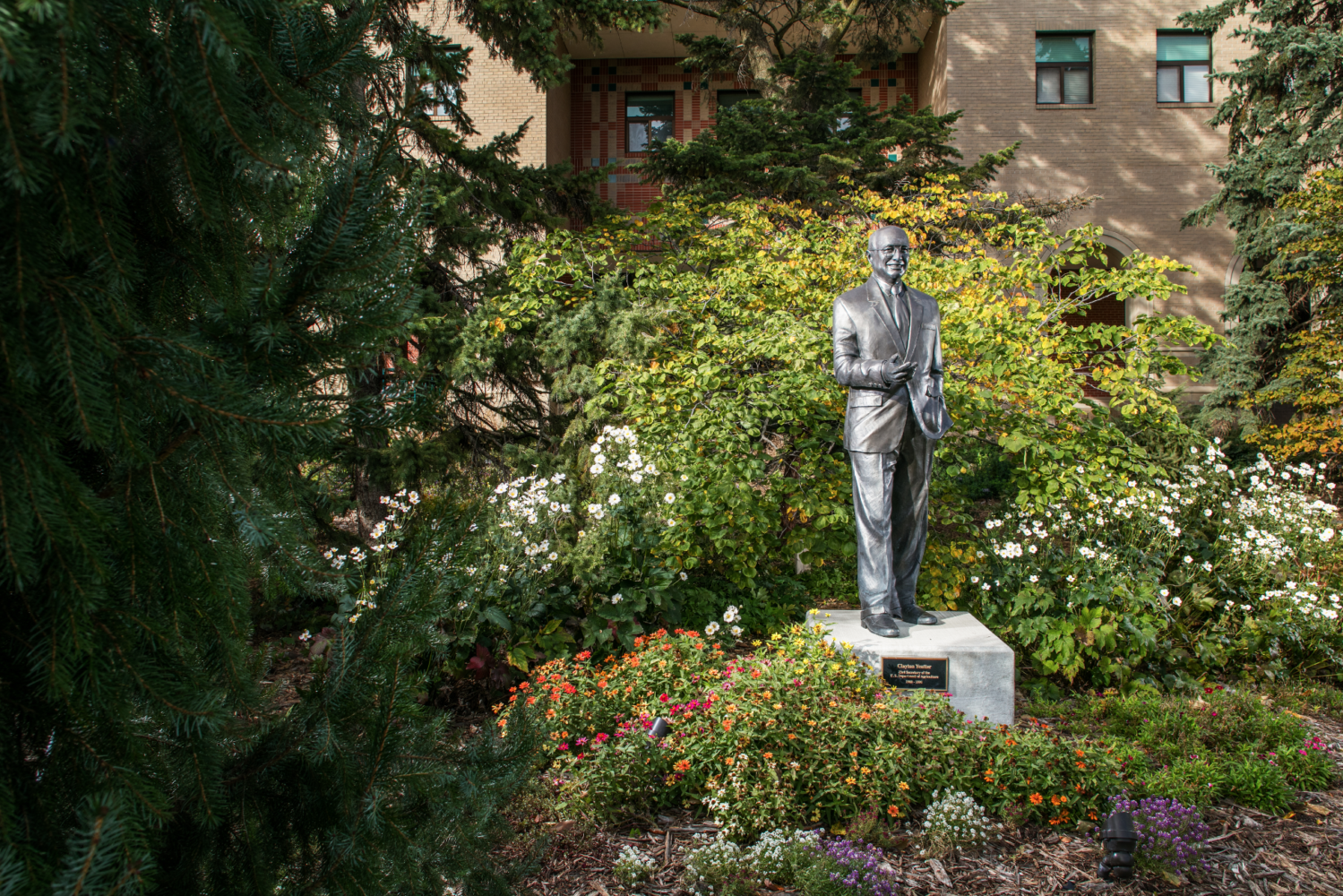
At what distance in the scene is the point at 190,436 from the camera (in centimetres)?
121

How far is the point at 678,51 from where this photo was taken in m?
19.7

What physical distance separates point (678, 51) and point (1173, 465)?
50.7 ft

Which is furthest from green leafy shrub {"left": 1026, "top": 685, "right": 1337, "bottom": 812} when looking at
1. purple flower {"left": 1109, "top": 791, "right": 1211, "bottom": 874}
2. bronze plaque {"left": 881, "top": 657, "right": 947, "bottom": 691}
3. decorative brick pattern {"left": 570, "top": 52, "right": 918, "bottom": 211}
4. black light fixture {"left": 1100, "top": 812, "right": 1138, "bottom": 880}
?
decorative brick pattern {"left": 570, "top": 52, "right": 918, "bottom": 211}

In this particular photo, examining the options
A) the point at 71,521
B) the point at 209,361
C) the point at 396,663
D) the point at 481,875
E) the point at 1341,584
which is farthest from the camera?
the point at 1341,584

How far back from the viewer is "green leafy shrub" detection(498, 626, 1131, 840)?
373 centimetres

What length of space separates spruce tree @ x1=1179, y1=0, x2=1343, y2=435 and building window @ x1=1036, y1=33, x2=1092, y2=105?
4.44 m

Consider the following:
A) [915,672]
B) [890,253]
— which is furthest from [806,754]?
[890,253]

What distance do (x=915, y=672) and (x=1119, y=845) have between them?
144cm

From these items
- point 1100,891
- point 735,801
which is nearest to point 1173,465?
point 1100,891

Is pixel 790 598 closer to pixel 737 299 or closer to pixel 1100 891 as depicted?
pixel 737 299

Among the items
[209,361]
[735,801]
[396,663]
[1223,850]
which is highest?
[209,361]

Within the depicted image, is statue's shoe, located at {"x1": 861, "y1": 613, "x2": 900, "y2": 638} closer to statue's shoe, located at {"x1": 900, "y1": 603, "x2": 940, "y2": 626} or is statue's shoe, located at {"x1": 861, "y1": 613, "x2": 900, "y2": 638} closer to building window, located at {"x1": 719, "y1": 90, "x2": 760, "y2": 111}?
statue's shoe, located at {"x1": 900, "y1": 603, "x2": 940, "y2": 626}

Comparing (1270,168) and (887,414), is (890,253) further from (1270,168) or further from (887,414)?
(1270,168)

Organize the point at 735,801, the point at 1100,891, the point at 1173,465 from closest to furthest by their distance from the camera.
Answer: the point at 1100,891, the point at 735,801, the point at 1173,465
